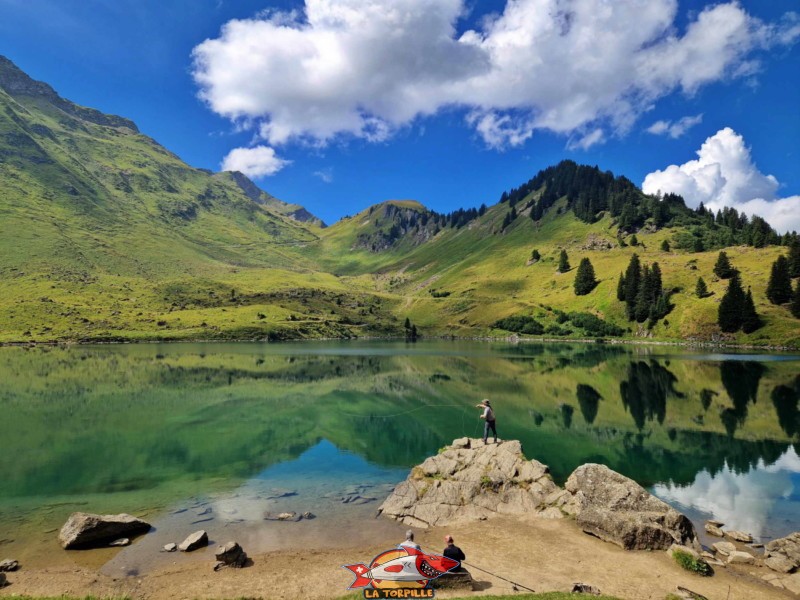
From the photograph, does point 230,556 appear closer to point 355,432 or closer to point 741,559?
point 741,559

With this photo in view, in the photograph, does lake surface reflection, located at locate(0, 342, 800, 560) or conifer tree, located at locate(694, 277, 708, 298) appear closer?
lake surface reflection, located at locate(0, 342, 800, 560)

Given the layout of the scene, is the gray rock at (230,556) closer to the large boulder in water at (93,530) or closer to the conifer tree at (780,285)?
the large boulder in water at (93,530)

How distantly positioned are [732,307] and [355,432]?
540 ft

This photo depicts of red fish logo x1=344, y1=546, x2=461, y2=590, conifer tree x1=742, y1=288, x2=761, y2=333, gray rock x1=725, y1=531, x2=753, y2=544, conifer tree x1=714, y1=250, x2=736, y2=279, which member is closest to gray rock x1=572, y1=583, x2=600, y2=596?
red fish logo x1=344, y1=546, x2=461, y2=590

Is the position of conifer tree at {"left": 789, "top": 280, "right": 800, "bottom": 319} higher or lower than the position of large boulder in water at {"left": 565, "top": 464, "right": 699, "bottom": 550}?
higher

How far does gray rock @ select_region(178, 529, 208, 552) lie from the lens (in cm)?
2617

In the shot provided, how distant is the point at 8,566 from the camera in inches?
928


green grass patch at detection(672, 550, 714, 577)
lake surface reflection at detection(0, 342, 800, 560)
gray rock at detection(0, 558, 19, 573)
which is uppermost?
green grass patch at detection(672, 550, 714, 577)

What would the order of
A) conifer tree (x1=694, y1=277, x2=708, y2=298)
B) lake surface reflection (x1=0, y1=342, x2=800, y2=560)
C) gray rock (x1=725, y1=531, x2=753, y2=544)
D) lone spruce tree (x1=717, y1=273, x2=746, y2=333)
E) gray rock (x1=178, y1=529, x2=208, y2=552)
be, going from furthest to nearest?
conifer tree (x1=694, y1=277, x2=708, y2=298) → lone spruce tree (x1=717, y1=273, x2=746, y2=333) → lake surface reflection (x1=0, y1=342, x2=800, y2=560) → gray rock (x1=725, y1=531, x2=753, y2=544) → gray rock (x1=178, y1=529, x2=208, y2=552)

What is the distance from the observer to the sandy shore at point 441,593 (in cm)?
2134

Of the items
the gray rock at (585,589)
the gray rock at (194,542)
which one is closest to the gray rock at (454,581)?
the gray rock at (585,589)

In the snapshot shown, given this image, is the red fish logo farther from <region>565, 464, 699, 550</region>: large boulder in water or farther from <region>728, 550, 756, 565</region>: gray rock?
<region>728, 550, 756, 565</region>: gray rock

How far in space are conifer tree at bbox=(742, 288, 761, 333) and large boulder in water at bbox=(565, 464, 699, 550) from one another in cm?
16792

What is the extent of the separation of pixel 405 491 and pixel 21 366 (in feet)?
449
